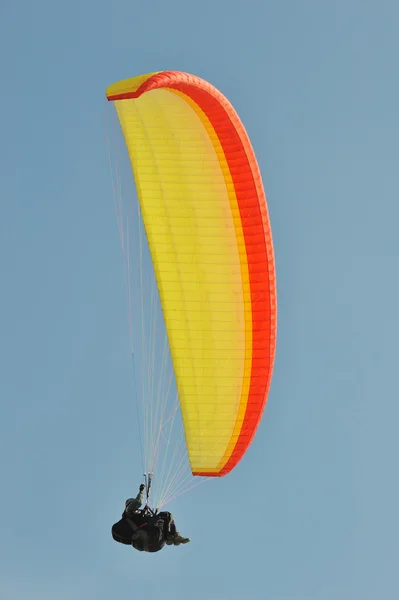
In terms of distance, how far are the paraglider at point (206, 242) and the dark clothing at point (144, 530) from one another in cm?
222

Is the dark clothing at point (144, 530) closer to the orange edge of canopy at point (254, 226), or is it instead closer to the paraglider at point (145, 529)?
the paraglider at point (145, 529)

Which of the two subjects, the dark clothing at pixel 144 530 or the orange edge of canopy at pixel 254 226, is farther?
the orange edge of canopy at pixel 254 226

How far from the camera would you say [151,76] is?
1842 centimetres

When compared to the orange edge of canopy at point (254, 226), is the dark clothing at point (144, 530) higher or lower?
lower

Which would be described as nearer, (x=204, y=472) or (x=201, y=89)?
(x=201, y=89)

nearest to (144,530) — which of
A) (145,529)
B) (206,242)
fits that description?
(145,529)

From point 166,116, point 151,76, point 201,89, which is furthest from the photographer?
point 166,116

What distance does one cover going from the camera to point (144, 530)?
2073cm

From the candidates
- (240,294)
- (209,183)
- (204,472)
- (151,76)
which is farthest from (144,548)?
(151,76)

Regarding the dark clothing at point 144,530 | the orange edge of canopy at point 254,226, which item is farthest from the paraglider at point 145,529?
the orange edge of canopy at point 254,226

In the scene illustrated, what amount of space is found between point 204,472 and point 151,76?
7209 mm

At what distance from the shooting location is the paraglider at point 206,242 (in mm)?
21312

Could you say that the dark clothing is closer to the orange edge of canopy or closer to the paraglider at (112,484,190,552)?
the paraglider at (112,484,190,552)

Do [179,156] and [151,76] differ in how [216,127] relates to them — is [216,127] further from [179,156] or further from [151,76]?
[151,76]
